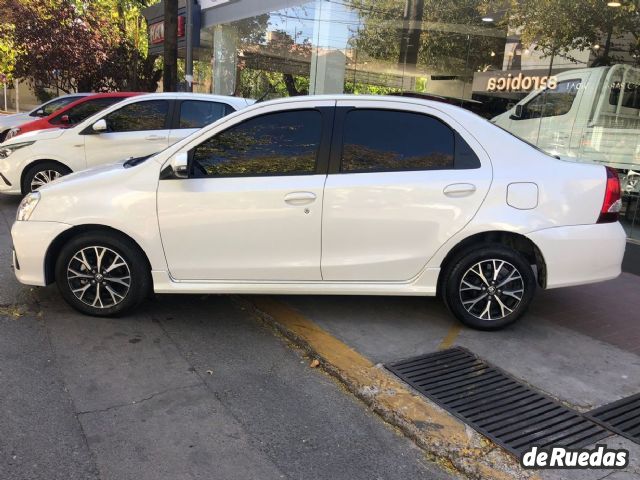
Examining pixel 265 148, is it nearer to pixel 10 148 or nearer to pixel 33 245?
pixel 33 245

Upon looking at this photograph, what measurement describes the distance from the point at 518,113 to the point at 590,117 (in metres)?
1.19

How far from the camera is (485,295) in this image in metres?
4.35

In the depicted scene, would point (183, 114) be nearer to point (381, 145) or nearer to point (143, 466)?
point (381, 145)

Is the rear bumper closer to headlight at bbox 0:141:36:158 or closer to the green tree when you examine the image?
the green tree

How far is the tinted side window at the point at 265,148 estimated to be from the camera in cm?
421

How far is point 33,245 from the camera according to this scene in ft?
13.9

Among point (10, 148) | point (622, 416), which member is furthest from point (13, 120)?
point (622, 416)

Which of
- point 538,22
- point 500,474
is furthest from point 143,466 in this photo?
point 538,22

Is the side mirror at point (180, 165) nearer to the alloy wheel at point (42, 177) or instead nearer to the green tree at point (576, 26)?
the alloy wheel at point (42, 177)

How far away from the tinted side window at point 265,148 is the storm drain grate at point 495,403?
1.66m

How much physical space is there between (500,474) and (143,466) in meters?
1.74

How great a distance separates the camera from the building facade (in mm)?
7156

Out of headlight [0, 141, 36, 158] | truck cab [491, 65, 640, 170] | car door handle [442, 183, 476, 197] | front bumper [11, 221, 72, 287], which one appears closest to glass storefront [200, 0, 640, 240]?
truck cab [491, 65, 640, 170]

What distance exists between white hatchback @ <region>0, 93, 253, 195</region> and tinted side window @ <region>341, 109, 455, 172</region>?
435 centimetres
